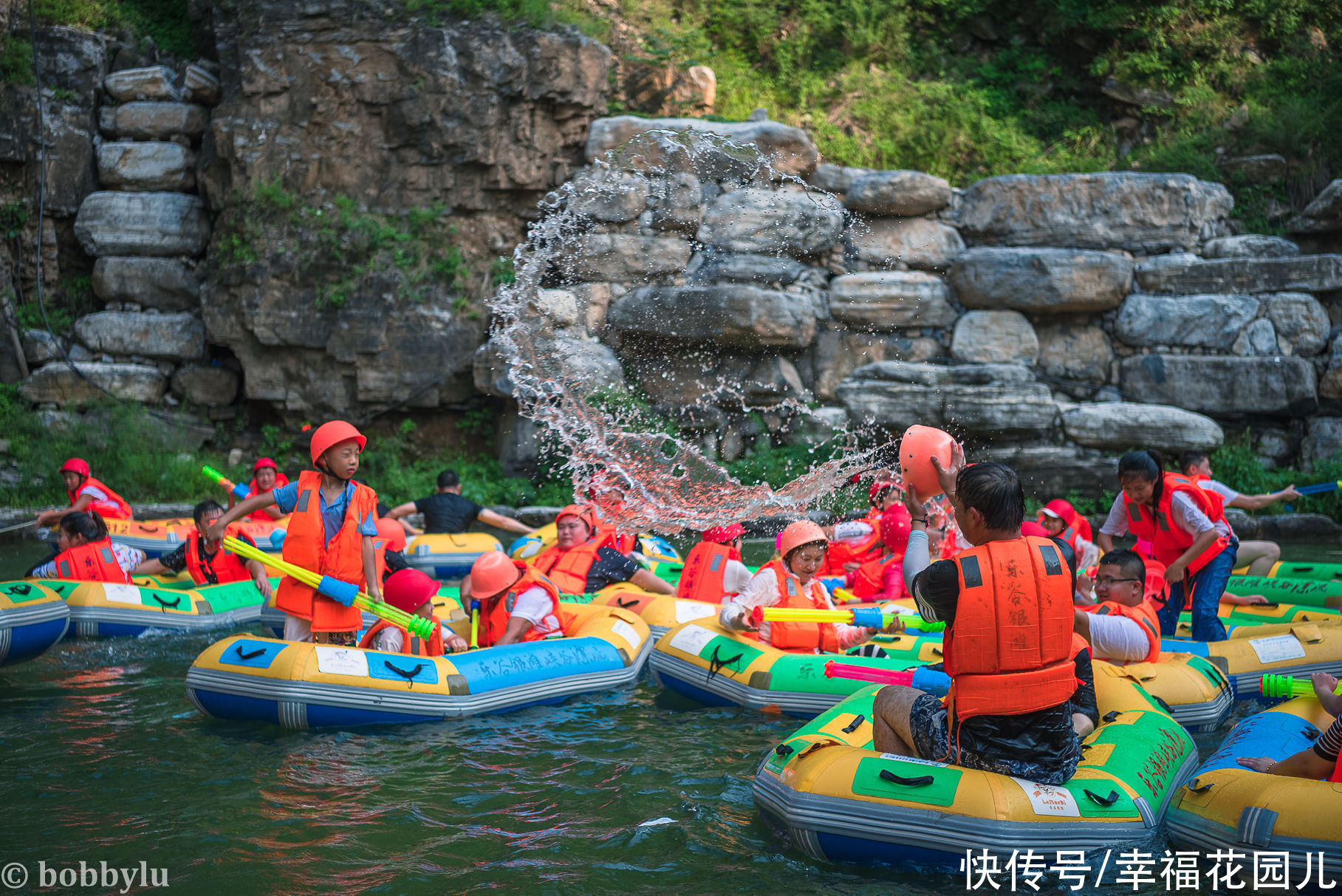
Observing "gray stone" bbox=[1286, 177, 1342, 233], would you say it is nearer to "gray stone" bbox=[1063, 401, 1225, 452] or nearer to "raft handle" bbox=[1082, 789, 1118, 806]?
"gray stone" bbox=[1063, 401, 1225, 452]

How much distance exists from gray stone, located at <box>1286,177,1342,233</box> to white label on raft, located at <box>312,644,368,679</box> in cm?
1405

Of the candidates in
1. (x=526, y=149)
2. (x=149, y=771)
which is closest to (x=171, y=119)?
(x=526, y=149)

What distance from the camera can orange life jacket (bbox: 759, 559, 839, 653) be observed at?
19.2 feet

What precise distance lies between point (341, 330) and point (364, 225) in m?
1.51

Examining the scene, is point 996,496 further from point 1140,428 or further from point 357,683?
point 1140,428

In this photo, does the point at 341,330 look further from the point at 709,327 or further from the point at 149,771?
the point at 149,771

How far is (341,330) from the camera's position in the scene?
14406mm

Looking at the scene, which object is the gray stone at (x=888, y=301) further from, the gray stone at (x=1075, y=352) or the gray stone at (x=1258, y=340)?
the gray stone at (x=1258, y=340)

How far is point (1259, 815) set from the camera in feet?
11.4

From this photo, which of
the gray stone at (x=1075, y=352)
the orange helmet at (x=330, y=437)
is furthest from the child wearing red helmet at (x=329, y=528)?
the gray stone at (x=1075, y=352)

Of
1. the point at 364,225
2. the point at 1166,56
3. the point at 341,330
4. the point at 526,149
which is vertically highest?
the point at 1166,56

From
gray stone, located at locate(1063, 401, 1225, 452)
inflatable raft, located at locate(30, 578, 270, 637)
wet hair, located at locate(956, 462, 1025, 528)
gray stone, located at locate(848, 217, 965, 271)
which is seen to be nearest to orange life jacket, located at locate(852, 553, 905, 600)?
wet hair, located at locate(956, 462, 1025, 528)

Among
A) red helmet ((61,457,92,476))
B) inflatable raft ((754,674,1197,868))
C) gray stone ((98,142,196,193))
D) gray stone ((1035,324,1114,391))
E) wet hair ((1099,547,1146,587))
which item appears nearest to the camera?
inflatable raft ((754,674,1197,868))

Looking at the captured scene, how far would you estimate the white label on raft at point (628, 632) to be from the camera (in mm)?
6547
